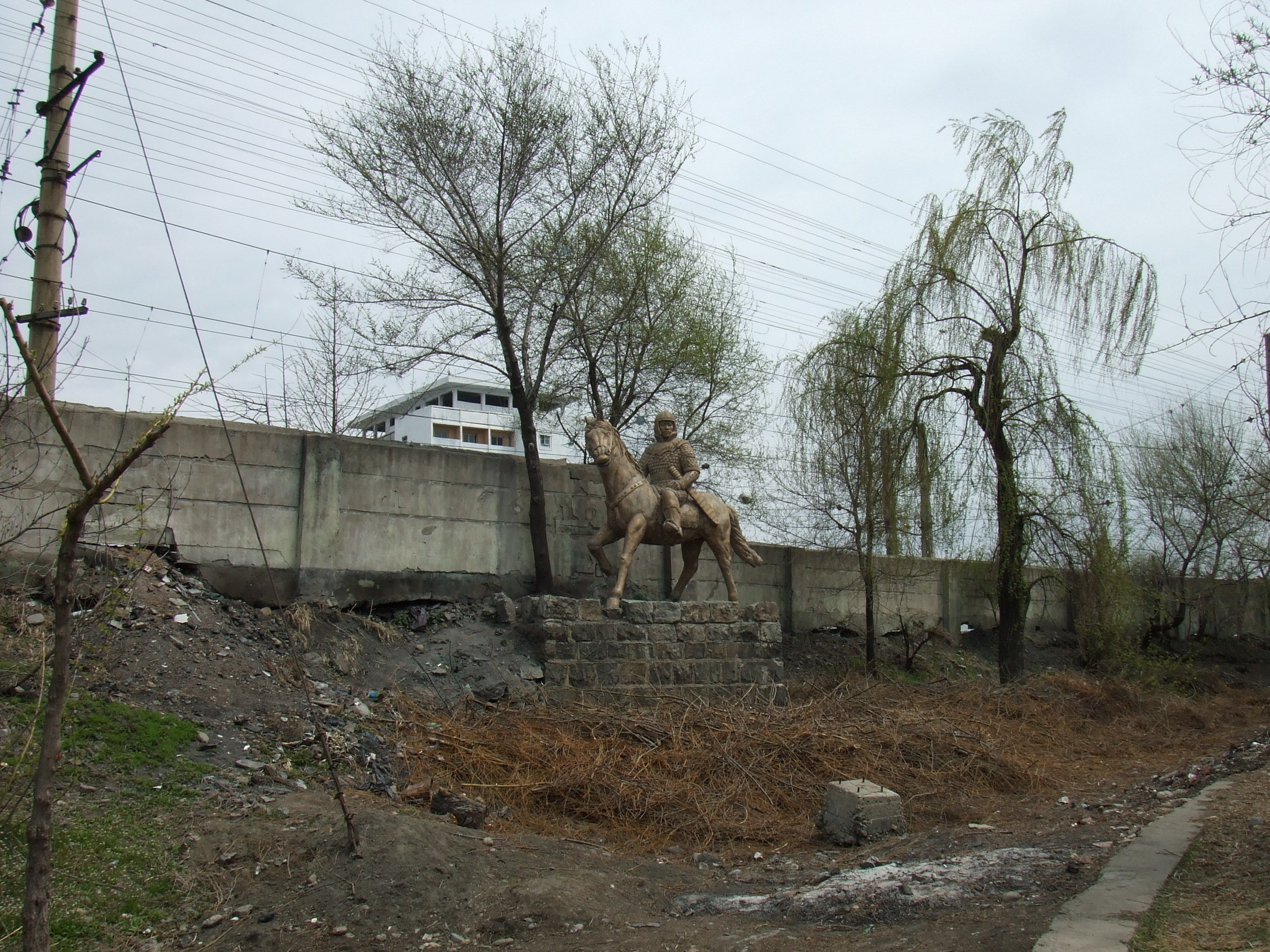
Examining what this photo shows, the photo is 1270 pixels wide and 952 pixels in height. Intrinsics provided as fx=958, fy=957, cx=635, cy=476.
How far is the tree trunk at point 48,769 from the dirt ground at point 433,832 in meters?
0.47

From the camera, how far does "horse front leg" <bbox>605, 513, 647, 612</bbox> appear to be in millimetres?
10359

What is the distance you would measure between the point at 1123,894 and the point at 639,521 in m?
6.60

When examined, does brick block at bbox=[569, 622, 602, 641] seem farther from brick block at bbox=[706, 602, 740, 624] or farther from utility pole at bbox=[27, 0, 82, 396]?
utility pole at bbox=[27, 0, 82, 396]

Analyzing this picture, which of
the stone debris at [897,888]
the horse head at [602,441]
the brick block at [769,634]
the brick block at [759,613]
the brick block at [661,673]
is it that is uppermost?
the horse head at [602,441]

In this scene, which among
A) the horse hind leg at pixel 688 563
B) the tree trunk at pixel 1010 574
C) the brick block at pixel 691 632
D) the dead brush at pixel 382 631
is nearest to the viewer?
the dead brush at pixel 382 631

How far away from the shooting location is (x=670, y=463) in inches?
440

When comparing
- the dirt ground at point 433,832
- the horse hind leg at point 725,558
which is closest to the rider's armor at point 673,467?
the horse hind leg at point 725,558

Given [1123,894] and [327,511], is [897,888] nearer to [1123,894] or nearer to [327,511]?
[1123,894]

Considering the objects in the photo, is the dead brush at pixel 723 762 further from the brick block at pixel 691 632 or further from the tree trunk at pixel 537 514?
the tree trunk at pixel 537 514

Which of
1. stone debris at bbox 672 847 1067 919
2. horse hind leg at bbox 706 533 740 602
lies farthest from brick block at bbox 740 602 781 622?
stone debris at bbox 672 847 1067 919

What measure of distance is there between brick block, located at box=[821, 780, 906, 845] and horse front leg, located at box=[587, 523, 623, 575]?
4418 millimetres

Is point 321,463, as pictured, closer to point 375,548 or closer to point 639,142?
point 375,548

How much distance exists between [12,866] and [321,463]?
5.78 metres

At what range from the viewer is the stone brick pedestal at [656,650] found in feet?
32.9
